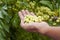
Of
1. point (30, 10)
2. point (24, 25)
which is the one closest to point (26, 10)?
point (30, 10)

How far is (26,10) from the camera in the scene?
81.0 inches

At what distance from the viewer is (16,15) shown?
2.12 meters

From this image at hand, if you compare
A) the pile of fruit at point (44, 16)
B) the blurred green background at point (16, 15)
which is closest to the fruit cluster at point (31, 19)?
the pile of fruit at point (44, 16)

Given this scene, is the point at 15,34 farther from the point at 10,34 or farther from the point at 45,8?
the point at 45,8

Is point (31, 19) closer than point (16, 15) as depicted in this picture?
Yes

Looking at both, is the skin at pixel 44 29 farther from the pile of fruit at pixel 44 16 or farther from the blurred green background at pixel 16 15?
the blurred green background at pixel 16 15

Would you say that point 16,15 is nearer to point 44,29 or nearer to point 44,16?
point 44,16

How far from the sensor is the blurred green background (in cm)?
206

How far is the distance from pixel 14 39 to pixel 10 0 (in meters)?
0.31

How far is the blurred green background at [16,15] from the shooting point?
6.77 ft

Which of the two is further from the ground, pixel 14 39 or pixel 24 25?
pixel 24 25

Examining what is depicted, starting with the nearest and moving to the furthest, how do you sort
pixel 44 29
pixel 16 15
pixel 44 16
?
pixel 44 29
pixel 44 16
pixel 16 15

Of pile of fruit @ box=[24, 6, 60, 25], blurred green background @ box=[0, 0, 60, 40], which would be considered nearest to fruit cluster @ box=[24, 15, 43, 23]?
pile of fruit @ box=[24, 6, 60, 25]

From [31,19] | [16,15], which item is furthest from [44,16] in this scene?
[16,15]
